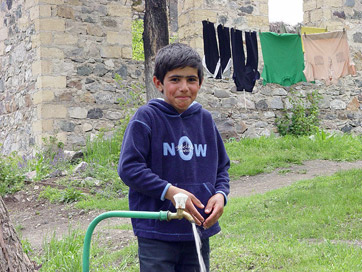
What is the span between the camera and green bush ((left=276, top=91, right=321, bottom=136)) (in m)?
11.1

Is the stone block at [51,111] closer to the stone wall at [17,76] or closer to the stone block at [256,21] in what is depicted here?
the stone wall at [17,76]

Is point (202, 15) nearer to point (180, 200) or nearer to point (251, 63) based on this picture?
point (251, 63)

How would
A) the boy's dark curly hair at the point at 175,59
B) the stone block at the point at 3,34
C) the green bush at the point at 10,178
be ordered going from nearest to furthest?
the boy's dark curly hair at the point at 175,59 → the green bush at the point at 10,178 → the stone block at the point at 3,34

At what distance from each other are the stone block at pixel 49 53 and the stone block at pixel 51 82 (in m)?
0.37

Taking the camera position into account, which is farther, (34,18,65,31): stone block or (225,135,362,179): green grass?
(34,18,65,31): stone block

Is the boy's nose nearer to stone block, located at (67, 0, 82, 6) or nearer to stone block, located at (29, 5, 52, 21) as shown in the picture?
stone block, located at (29, 5, 52, 21)

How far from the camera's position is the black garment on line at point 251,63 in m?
10.5

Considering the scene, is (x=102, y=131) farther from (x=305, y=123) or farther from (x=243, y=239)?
(x=243, y=239)

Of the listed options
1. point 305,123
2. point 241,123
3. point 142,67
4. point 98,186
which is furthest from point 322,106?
point 98,186

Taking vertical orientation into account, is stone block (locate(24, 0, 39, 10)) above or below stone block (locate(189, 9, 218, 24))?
above

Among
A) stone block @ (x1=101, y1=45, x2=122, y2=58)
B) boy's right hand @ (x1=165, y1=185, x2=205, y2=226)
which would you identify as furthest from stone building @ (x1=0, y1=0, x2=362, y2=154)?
boy's right hand @ (x1=165, y1=185, x2=205, y2=226)

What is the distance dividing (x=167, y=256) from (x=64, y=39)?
7828 mm

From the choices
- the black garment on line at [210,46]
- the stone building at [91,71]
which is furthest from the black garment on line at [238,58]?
the black garment on line at [210,46]

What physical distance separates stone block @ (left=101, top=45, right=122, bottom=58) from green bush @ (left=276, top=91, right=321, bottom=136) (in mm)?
3572
